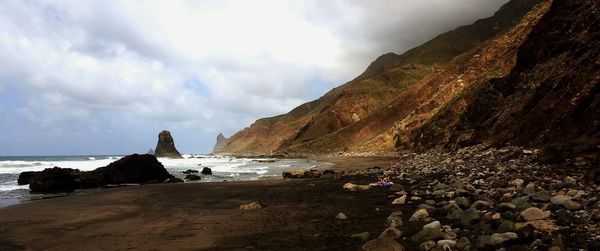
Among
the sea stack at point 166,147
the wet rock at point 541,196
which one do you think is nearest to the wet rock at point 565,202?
the wet rock at point 541,196

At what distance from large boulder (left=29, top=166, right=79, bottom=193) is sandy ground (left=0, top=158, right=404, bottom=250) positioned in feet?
25.3

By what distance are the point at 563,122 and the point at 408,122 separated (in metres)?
57.4

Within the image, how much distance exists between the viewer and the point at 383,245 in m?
9.08

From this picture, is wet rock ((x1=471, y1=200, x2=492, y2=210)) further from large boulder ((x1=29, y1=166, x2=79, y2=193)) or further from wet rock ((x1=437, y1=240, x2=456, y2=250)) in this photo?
large boulder ((x1=29, y1=166, x2=79, y2=193))

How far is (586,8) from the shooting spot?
30406 millimetres

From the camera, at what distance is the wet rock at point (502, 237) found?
805cm

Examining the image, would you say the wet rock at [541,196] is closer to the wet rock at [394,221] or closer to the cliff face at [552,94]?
the wet rock at [394,221]

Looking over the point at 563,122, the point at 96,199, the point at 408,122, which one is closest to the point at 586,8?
the point at 563,122

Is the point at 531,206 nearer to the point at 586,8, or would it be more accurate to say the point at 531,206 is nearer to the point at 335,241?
the point at 335,241

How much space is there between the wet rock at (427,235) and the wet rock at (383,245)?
636 mm

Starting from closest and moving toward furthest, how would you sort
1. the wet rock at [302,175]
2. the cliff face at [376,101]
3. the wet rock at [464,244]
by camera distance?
the wet rock at [464,244]
the wet rock at [302,175]
the cliff face at [376,101]

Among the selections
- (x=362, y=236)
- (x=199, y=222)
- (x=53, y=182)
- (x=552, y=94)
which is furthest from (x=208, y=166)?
(x=362, y=236)

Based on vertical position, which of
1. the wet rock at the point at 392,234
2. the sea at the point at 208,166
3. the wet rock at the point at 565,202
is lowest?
the wet rock at the point at 392,234

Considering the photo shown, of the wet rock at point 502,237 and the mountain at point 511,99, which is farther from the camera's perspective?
the mountain at point 511,99
